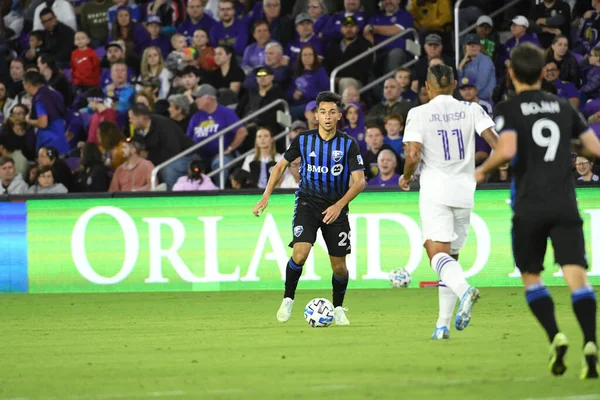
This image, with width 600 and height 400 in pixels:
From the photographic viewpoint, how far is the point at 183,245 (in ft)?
57.6

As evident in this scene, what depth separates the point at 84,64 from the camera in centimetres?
2292

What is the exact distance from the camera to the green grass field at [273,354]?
24.6 feet

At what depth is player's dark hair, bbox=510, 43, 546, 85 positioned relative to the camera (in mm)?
7910

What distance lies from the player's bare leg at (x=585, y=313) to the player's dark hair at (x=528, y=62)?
1.23 meters

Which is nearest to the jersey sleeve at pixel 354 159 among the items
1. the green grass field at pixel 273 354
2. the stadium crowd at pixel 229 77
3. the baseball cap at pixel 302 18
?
the green grass field at pixel 273 354

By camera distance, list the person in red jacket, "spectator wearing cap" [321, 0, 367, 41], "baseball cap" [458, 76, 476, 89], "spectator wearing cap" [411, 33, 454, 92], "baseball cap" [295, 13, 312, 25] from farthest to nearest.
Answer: the person in red jacket
"spectator wearing cap" [321, 0, 367, 41]
"baseball cap" [295, 13, 312, 25]
"spectator wearing cap" [411, 33, 454, 92]
"baseball cap" [458, 76, 476, 89]

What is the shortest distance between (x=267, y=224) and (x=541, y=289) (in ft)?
31.8

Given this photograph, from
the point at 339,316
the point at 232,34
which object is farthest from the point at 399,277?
the point at 232,34

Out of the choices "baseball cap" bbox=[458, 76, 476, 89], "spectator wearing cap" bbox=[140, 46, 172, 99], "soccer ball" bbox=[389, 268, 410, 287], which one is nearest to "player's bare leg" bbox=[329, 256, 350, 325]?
"soccer ball" bbox=[389, 268, 410, 287]

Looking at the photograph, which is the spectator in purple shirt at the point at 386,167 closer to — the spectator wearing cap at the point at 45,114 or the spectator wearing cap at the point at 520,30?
the spectator wearing cap at the point at 520,30

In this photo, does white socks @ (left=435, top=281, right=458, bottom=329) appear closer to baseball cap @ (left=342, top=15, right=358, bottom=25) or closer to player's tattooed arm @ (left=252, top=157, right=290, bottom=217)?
player's tattooed arm @ (left=252, top=157, right=290, bottom=217)

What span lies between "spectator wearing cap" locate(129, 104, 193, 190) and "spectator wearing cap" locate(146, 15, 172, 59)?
3.19 metres

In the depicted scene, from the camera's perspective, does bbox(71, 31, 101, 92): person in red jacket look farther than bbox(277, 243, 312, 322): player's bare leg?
Yes

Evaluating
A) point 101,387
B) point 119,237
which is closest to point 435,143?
point 101,387
